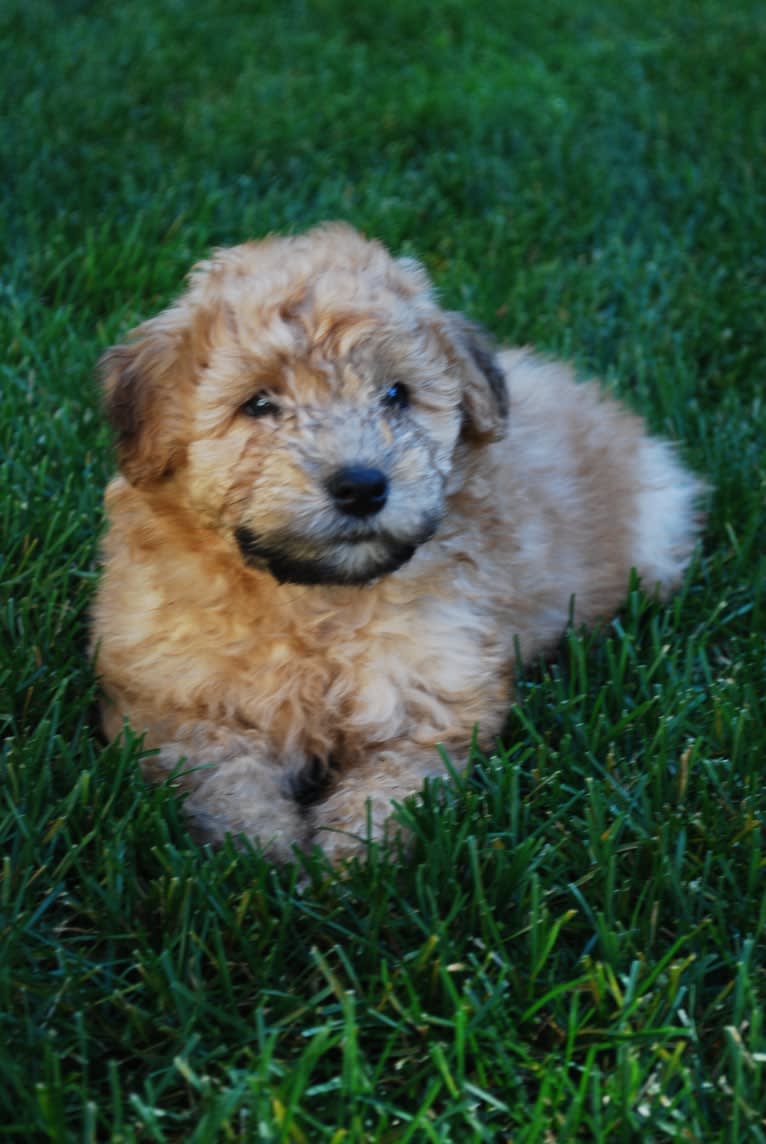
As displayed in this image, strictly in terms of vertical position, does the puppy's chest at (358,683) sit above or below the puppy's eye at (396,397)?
below

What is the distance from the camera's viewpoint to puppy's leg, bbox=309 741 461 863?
2.66 metres

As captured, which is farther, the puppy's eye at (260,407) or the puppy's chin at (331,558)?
the puppy's eye at (260,407)

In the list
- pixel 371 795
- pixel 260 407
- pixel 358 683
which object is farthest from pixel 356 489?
pixel 371 795

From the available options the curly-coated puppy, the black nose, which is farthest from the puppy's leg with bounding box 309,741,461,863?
the black nose

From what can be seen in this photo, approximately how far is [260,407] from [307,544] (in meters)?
0.33

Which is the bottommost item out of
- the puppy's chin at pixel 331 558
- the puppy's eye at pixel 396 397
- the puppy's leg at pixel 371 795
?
the puppy's leg at pixel 371 795

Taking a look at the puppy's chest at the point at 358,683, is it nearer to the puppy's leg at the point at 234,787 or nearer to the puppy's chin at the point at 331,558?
the puppy's leg at the point at 234,787

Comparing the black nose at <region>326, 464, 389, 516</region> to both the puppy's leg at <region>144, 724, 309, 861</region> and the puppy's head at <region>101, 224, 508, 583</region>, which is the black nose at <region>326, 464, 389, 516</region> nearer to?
the puppy's head at <region>101, 224, 508, 583</region>

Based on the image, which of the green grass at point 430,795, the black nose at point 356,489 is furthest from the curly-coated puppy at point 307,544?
the green grass at point 430,795

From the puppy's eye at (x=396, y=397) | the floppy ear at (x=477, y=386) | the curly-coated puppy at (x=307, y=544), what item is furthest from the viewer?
the floppy ear at (x=477, y=386)

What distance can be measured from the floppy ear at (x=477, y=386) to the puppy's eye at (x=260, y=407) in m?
0.51

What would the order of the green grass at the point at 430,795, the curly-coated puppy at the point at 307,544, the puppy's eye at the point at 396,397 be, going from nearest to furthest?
the green grass at the point at 430,795 → the curly-coated puppy at the point at 307,544 → the puppy's eye at the point at 396,397

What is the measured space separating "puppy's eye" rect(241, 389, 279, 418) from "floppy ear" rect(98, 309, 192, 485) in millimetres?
156

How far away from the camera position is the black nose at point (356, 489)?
2574mm
